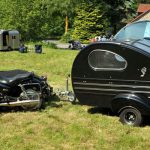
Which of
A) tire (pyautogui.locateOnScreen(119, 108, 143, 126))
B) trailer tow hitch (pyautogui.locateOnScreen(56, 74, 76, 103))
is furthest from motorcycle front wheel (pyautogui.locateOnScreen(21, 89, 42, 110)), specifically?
tire (pyautogui.locateOnScreen(119, 108, 143, 126))

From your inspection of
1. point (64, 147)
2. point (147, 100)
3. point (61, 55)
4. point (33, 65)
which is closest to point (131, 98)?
point (147, 100)

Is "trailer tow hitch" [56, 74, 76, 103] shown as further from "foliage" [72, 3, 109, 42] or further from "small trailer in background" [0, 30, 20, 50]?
"foliage" [72, 3, 109, 42]

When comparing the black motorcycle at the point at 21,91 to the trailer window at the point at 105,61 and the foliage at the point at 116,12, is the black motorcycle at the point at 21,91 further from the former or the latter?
the foliage at the point at 116,12

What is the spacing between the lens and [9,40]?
1240 inches

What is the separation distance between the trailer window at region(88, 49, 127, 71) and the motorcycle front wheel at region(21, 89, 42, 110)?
1.78 m

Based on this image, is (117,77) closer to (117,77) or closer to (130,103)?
(117,77)

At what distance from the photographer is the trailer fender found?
31.9 ft

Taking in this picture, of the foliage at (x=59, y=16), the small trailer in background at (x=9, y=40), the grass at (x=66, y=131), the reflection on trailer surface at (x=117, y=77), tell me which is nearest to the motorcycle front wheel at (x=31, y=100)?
the grass at (x=66, y=131)

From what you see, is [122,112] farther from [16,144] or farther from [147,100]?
[16,144]

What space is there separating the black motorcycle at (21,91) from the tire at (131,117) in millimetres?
2383

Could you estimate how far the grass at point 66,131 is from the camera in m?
8.74

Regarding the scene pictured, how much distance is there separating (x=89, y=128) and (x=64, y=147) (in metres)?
1.33

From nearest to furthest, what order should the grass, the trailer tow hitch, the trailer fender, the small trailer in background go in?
the grass → the trailer fender → the trailer tow hitch → the small trailer in background

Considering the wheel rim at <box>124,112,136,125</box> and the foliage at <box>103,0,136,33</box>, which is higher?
the wheel rim at <box>124,112,136,125</box>
